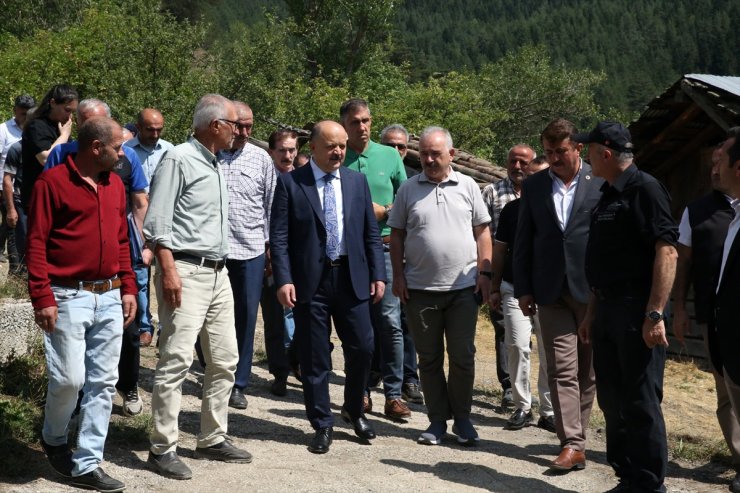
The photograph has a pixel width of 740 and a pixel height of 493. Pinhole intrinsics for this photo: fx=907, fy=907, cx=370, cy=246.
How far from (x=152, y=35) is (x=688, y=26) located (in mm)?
72323

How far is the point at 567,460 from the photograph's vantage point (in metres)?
5.86

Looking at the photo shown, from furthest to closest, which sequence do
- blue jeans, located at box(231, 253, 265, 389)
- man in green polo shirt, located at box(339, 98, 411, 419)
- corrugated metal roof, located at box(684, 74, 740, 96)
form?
1. corrugated metal roof, located at box(684, 74, 740, 96)
2. man in green polo shirt, located at box(339, 98, 411, 419)
3. blue jeans, located at box(231, 253, 265, 389)

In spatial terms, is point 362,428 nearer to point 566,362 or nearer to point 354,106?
point 566,362

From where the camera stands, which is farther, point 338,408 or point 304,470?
point 338,408

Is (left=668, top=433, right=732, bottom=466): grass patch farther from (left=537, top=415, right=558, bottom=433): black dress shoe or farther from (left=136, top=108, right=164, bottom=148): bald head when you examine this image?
(left=136, top=108, right=164, bottom=148): bald head

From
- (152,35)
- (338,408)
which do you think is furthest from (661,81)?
(338,408)

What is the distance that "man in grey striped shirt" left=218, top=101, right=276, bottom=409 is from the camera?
688 centimetres

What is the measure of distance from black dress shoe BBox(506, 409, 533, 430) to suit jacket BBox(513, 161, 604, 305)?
1.43m

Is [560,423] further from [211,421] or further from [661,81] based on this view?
[661,81]

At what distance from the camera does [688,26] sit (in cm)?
8644

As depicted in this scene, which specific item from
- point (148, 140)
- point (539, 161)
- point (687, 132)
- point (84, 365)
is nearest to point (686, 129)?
point (687, 132)

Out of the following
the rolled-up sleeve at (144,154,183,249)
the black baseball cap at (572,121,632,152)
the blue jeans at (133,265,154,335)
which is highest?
the black baseball cap at (572,121,632,152)

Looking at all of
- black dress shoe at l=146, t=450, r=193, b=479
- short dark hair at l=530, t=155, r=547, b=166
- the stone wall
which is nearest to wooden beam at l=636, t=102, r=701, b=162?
short dark hair at l=530, t=155, r=547, b=166

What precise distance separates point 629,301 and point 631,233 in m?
0.39
